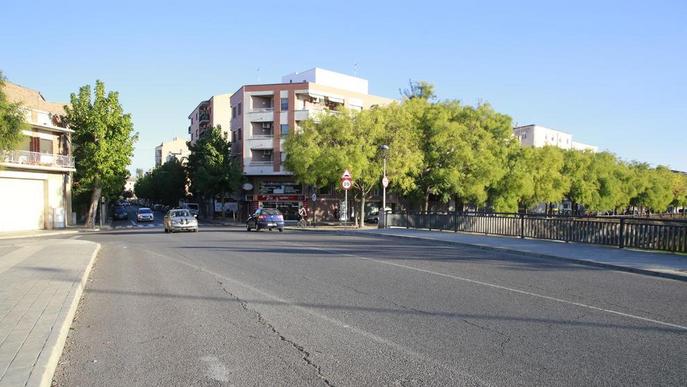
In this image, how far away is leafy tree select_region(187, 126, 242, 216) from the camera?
57556 millimetres

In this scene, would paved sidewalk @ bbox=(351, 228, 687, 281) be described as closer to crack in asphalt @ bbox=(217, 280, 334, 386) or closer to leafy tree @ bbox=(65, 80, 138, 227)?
crack in asphalt @ bbox=(217, 280, 334, 386)

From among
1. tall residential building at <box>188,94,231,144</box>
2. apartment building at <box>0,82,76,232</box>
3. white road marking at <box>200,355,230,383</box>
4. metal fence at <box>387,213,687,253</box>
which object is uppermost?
tall residential building at <box>188,94,231,144</box>

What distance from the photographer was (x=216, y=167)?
57812 millimetres

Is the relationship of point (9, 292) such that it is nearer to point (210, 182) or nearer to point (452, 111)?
point (452, 111)

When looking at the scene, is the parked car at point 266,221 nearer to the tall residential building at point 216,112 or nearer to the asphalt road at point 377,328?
the asphalt road at point 377,328

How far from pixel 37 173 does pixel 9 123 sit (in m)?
14.7

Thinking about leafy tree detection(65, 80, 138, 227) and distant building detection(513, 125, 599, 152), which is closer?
leafy tree detection(65, 80, 138, 227)

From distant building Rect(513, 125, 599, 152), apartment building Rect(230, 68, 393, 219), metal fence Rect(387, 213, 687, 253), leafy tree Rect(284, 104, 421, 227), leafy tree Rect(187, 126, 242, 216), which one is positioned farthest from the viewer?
distant building Rect(513, 125, 599, 152)

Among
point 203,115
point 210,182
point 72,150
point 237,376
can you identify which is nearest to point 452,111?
point 210,182

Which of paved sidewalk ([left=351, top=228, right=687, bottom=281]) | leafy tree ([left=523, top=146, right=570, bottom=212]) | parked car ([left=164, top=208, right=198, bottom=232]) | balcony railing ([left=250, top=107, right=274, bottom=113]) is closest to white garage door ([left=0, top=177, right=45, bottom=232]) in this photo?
parked car ([left=164, top=208, right=198, bottom=232])

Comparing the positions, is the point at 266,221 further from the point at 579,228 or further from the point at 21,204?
the point at 21,204

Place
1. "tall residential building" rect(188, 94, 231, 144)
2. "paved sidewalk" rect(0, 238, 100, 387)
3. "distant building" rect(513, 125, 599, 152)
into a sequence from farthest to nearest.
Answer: "distant building" rect(513, 125, 599, 152) → "tall residential building" rect(188, 94, 231, 144) → "paved sidewalk" rect(0, 238, 100, 387)

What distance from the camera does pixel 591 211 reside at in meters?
75.1

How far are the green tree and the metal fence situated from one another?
24.5m
